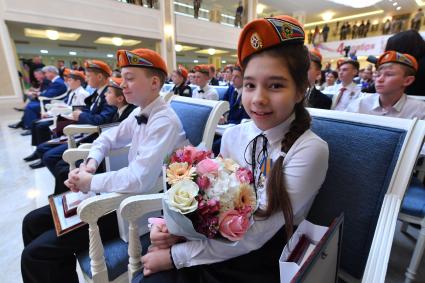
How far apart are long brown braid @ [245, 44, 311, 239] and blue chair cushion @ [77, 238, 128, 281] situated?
0.70m

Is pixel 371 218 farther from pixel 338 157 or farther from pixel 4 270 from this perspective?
pixel 4 270

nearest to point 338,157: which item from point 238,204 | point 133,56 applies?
point 238,204

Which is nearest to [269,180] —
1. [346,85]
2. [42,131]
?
[346,85]

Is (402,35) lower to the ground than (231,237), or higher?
higher

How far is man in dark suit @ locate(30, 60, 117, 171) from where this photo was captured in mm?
2225

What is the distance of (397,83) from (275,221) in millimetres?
1817

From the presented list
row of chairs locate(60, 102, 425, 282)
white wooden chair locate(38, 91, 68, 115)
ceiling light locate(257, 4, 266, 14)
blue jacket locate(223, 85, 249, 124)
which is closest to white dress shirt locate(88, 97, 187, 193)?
row of chairs locate(60, 102, 425, 282)

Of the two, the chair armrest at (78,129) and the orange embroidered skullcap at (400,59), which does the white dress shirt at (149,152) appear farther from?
the orange embroidered skullcap at (400,59)

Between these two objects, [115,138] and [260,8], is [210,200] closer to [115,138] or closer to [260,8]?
[115,138]

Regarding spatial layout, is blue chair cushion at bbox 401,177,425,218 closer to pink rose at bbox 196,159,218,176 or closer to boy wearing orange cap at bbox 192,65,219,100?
pink rose at bbox 196,159,218,176

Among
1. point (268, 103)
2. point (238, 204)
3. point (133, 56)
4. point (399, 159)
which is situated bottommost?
point (238, 204)

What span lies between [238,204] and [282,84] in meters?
0.41

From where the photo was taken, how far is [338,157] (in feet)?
2.74

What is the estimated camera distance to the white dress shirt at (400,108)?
1761 mm
